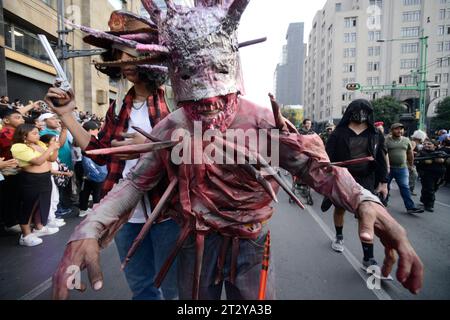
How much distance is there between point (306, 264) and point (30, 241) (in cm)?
398

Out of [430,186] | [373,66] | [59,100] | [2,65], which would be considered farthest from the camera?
[373,66]

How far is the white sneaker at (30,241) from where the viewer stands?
13.9 ft

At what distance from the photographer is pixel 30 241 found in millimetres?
4254

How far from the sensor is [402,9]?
48.8m

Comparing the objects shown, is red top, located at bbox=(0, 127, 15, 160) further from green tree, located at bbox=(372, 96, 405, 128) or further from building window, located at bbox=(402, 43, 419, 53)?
building window, located at bbox=(402, 43, 419, 53)

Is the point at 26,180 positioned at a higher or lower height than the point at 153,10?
lower

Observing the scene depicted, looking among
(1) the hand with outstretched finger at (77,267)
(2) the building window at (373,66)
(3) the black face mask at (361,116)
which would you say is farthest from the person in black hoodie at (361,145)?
(2) the building window at (373,66)

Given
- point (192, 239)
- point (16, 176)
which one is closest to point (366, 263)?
point (192, 239)

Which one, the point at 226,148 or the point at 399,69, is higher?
the point at 399,69

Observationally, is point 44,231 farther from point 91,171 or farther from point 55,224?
point 91,171

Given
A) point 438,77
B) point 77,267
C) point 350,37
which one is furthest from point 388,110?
point 77,267
